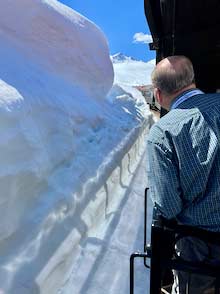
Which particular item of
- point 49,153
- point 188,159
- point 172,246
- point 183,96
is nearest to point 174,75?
point 183,96

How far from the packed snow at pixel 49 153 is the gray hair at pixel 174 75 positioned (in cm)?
123

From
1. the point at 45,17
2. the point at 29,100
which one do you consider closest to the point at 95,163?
the point at 29,100

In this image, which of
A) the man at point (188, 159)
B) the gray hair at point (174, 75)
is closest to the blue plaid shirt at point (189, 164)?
the man at point (188, 159)

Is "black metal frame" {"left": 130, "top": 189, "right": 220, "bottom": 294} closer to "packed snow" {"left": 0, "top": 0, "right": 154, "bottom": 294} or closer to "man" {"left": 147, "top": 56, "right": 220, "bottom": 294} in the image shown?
"man" {"left": 147, "top": 56, "right": 220, "bottom": 294}

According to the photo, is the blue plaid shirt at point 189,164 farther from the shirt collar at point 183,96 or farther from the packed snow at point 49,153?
the packed snow at point 49,153

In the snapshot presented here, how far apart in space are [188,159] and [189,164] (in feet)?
0.07

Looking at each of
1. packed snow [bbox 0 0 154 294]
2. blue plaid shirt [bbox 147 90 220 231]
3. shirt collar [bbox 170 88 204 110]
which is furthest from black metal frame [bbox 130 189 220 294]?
packed snow [bbox 0 0 154 294]

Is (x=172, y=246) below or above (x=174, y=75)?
below

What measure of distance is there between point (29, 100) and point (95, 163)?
107 cm

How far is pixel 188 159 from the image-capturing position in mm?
1406

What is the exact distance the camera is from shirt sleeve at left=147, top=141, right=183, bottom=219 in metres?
1.43

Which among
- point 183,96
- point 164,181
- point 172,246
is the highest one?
point 183,96

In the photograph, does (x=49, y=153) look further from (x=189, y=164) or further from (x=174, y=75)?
(x=189, y=164)

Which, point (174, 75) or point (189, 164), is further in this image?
point (174, 75)
